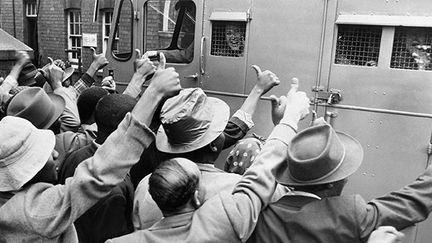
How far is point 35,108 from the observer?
2.72 m

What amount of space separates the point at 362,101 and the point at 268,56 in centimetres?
98

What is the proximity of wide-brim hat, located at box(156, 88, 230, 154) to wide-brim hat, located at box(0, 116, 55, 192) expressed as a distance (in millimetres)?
565

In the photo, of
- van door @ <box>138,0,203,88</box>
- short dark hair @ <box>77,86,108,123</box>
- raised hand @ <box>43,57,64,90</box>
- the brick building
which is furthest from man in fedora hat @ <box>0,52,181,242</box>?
the brick building

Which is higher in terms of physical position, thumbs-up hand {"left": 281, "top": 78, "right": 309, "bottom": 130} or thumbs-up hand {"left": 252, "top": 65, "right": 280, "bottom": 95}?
thumbs-up hand {"left": 252, "top": 65, "right": 280, "bottom": 95}

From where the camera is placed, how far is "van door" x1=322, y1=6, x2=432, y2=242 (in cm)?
356

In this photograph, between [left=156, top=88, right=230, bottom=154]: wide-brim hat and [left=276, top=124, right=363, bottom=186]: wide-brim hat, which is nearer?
[left=276, top=124, right=363, bottom=186]: wide-brim hat

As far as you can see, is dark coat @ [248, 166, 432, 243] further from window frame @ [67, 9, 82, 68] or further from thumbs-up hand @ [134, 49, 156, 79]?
window frame @ [67, 9, 82, 68]

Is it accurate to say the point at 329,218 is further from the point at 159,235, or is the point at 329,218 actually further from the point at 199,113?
the point at 199,113

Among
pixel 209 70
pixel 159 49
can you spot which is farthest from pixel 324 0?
pixel 159 49

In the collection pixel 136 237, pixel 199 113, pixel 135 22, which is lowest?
pixel 136 237

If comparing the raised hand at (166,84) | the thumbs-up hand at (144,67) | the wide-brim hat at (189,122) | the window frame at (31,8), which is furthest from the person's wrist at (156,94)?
the window frame at (31,8)

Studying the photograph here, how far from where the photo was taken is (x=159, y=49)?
A: 203 inches

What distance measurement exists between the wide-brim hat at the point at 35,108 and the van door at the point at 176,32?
2093 mm

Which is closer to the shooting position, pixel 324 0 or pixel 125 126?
pixel 125 126
